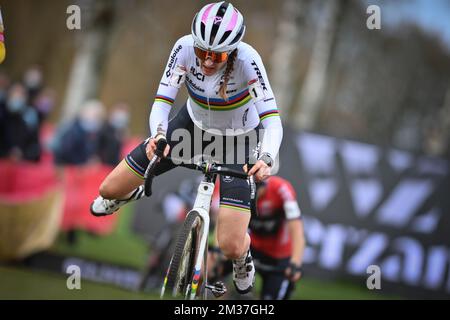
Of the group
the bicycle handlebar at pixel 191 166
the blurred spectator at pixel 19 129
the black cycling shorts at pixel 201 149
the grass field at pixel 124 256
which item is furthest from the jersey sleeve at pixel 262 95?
the blurred spectator at pixel 19 129

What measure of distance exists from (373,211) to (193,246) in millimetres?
6551

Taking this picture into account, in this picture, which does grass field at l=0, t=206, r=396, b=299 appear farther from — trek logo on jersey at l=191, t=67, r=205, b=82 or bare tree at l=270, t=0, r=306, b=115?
bare tree at l=270, t=0, r=306, b=115

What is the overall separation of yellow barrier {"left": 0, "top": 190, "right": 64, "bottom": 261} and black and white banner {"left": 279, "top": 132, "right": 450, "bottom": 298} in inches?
154

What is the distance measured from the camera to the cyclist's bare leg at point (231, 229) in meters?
6.73

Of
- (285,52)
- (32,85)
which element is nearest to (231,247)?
(32,85)

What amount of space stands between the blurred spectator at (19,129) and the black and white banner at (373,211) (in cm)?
429

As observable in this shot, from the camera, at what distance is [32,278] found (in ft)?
34.6

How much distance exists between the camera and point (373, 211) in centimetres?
1241

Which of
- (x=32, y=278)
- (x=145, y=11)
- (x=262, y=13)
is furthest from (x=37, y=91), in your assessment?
(x=262, y=13)

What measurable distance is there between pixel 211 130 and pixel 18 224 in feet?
18.2

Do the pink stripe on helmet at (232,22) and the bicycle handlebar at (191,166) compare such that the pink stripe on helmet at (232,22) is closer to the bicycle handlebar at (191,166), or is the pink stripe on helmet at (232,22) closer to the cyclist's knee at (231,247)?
the bicycle handlebar at (191,166)

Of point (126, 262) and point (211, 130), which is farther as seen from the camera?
point (126, 262)

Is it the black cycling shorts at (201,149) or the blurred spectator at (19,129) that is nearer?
the black cycling shorts at (201,149)
